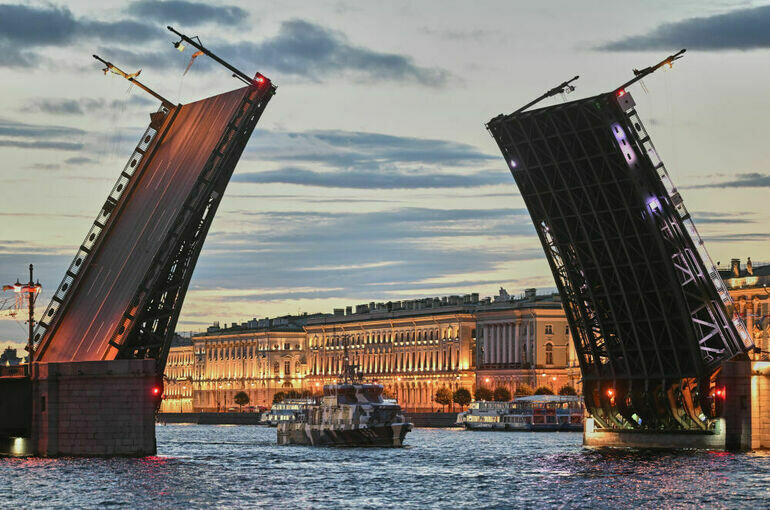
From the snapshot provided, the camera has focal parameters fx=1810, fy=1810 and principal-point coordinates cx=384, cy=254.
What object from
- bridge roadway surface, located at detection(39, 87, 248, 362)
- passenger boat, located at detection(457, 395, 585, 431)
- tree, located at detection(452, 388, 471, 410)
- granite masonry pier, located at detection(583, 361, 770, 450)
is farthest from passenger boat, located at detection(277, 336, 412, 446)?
tree, located at detection(452, 388, 471, 410)

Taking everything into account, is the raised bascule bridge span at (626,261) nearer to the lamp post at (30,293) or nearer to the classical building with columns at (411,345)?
the lamp post at (30,293)

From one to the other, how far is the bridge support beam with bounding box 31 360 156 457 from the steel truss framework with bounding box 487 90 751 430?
12.3 metres

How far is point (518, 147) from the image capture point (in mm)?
50906

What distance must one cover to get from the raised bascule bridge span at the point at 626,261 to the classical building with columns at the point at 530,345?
3017 inches

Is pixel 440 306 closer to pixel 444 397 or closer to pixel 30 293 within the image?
pixel 444 397

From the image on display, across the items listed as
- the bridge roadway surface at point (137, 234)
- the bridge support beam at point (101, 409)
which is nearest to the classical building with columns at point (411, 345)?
the bridge roadway surface at point (137, 234)

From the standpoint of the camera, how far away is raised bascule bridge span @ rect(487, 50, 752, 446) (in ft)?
161

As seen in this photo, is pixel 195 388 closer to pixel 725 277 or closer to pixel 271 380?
pixel 271 380

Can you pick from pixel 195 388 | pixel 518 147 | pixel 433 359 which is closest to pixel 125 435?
pixel 518 147

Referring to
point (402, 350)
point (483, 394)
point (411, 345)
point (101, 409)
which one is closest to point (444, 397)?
point (483, 394)

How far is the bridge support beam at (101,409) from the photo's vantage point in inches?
1918

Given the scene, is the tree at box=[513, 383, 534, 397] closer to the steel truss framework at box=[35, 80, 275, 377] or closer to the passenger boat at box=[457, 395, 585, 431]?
the passenger boat at box=[457, 395, 585, 431]

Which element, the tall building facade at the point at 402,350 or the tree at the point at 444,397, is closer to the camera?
the tree at the point at 444,397

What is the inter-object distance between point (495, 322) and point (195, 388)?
64.5 m
